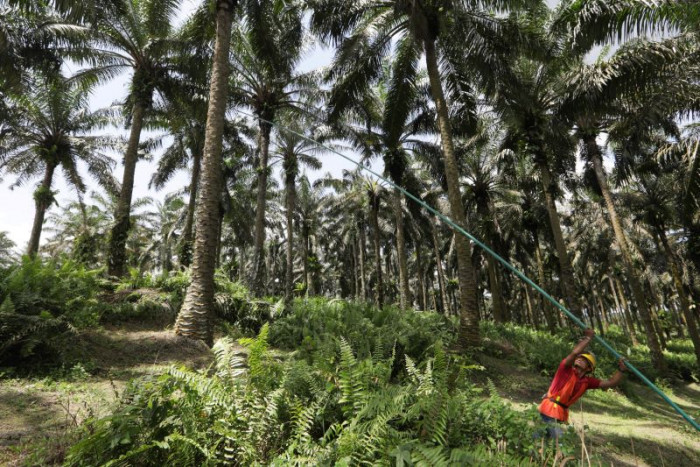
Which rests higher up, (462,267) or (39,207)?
(39,207)

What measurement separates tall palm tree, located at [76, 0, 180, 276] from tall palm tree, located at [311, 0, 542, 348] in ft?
19.6

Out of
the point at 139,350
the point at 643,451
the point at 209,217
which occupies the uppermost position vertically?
the point at 209,217

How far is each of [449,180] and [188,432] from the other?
9.06 metres

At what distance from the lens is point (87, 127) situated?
1833cm

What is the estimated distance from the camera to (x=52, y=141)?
17.4 meters

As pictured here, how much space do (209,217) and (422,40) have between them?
8.56 metres

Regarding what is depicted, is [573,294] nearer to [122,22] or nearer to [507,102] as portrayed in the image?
[507,102]

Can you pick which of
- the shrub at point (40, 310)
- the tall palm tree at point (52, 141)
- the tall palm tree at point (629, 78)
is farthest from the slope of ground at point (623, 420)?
Result: the tall palm tree at point (52, 141)

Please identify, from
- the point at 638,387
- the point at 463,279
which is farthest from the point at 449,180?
the point at 638,387

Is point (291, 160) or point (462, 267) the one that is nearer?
point (462, 267)

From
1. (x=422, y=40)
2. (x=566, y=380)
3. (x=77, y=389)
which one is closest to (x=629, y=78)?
(x=422, y=40)

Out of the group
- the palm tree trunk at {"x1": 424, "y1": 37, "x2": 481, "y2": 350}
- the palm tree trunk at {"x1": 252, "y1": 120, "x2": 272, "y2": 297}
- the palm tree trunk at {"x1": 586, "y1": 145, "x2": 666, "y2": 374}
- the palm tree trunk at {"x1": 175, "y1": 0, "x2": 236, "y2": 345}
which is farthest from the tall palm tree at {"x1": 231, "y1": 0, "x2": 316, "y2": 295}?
the palm tree trunk at {"x1": 586, "y1": 145, "x2": 666, "y2": 374}

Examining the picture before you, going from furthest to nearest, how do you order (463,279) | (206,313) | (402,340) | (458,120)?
1. (458,120)
2. (463,279)
3. (402,340)
4. (206,313)

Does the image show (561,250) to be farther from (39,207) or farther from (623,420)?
(39,207)
